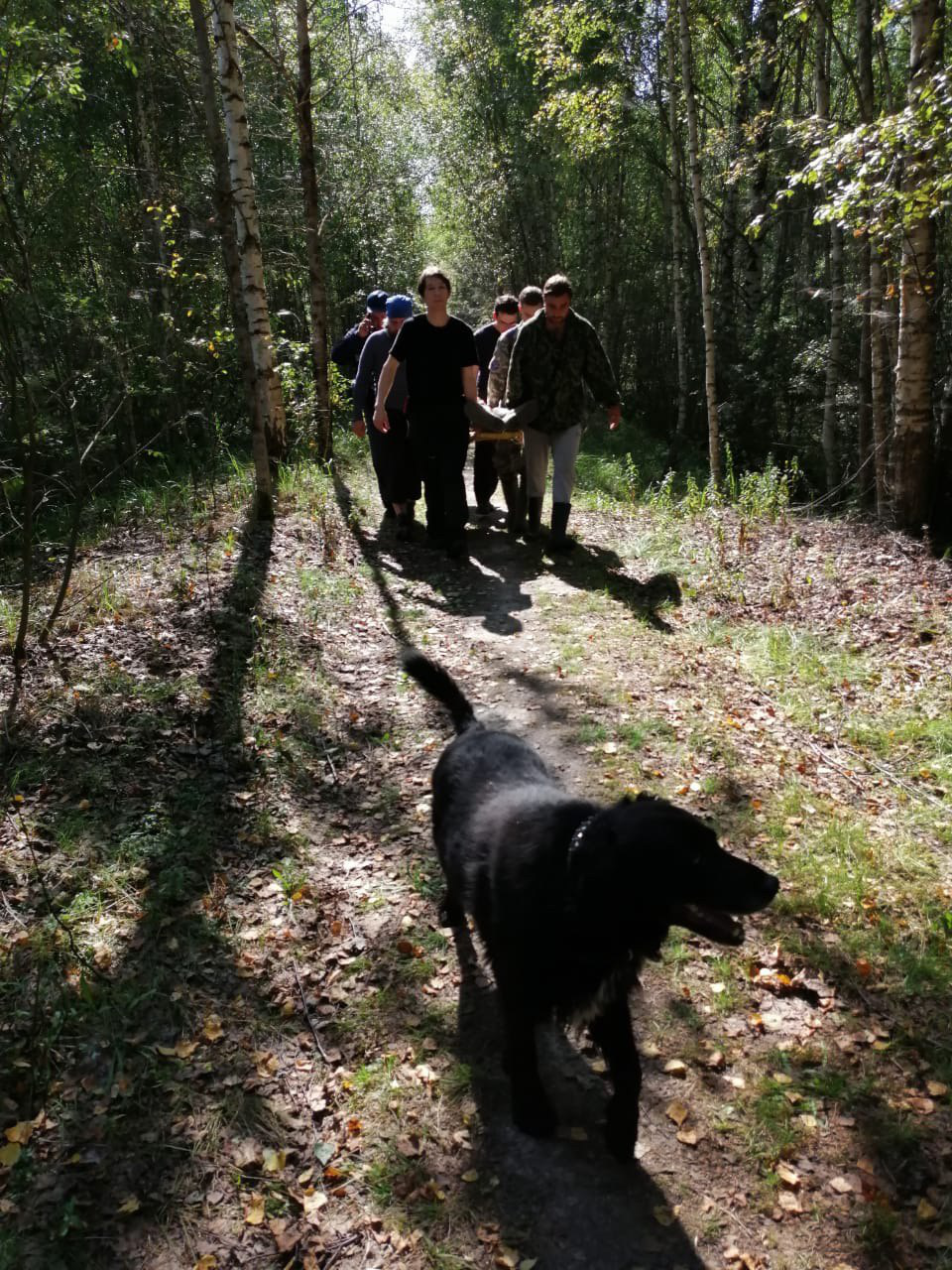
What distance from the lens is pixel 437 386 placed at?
26.3 ft

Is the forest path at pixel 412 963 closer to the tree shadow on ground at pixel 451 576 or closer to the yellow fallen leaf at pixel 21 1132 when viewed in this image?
the yellow fallen leaf at pixel 21 1132

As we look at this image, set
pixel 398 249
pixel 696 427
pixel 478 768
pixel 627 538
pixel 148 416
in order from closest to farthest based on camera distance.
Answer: pixel 478 768, pixel 627 538, pixel 148 416, pixel 696 427, pixel 398 249

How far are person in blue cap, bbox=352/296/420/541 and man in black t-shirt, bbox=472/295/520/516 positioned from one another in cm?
104

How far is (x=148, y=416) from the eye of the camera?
14445mm

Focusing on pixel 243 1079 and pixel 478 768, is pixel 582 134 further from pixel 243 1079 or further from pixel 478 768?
pixel 243 1079

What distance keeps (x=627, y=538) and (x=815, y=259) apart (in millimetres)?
23515

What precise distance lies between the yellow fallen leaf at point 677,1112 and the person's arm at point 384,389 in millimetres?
6781

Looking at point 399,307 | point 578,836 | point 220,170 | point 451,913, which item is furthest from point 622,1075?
point 220,170

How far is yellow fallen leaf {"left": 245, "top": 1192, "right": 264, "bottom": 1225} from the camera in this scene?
8.70 ft

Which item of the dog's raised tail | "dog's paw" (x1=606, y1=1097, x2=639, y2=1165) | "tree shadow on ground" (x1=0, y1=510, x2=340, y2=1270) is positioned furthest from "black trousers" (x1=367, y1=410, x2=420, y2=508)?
"dog's paw" (x1=606, y1=1097, x2=639, y2=1165)

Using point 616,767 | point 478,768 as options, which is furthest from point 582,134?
point 478,768

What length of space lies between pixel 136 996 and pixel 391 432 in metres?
6.87

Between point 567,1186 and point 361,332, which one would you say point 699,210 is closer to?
point 361,332

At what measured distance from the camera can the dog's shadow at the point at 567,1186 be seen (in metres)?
2.52
